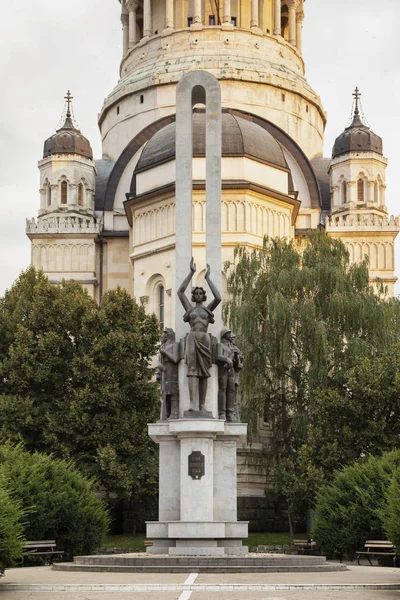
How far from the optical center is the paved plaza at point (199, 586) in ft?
58.6

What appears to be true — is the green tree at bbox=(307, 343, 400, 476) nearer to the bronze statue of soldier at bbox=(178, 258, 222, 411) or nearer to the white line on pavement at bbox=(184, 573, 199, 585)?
the bronze statue of soldier at bbox=(178, 258, 222, 411)

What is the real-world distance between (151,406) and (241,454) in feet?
21.2

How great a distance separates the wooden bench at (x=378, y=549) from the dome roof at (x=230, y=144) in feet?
89.2

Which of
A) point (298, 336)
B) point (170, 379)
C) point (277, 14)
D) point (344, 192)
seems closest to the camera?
point (170, 379)

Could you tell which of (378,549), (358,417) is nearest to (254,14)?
(358,417)

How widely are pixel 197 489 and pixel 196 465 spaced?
1.76ft

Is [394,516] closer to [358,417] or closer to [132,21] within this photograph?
[358,417]

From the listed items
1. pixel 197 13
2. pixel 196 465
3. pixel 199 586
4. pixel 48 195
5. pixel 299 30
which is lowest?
pixel 199 586

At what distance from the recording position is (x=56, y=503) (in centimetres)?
2852

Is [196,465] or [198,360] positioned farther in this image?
[198,360]

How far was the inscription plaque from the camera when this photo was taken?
2552 cm

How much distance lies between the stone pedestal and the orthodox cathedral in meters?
23.8

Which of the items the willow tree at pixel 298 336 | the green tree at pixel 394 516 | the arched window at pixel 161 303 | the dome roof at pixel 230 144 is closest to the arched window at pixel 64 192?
the dome roof at pixel 230 144

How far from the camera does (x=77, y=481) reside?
29969 mm
